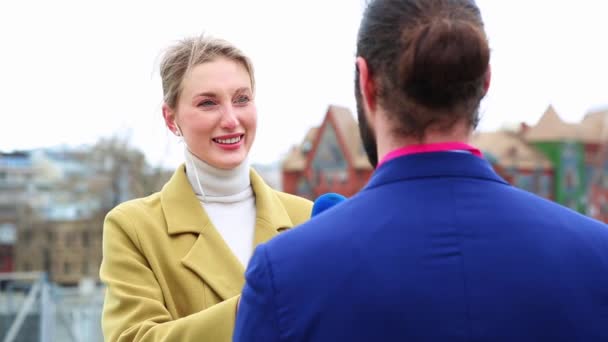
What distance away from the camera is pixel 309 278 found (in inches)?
46.0

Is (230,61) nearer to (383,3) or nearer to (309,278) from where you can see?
(383,3)

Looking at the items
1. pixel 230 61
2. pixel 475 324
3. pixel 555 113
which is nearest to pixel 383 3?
pixel 475 324

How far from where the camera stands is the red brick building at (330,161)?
3027 centimetres

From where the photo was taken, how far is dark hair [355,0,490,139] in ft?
3.85

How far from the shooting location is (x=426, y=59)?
117cm

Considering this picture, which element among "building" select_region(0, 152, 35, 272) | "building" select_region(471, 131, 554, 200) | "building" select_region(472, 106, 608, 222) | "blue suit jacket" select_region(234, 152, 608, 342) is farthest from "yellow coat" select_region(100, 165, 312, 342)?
"building" select_region(0, 152, 35, 272)

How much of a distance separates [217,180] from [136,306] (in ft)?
1.48

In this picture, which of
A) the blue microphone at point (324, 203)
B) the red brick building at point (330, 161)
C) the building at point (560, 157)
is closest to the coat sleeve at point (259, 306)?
the blue microphone at point (324, 203)

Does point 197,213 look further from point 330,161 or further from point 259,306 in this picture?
point 330,161

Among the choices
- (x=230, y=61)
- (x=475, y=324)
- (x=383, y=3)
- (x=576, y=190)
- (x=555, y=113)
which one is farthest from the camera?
(x=576, y=190)

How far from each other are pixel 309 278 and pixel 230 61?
1016 mm

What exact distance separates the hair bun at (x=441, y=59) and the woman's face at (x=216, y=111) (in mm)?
925

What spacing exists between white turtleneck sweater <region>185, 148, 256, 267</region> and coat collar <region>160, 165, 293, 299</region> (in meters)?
0.03

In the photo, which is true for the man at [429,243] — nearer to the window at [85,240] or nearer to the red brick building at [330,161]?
the red brick building at [330,161]
